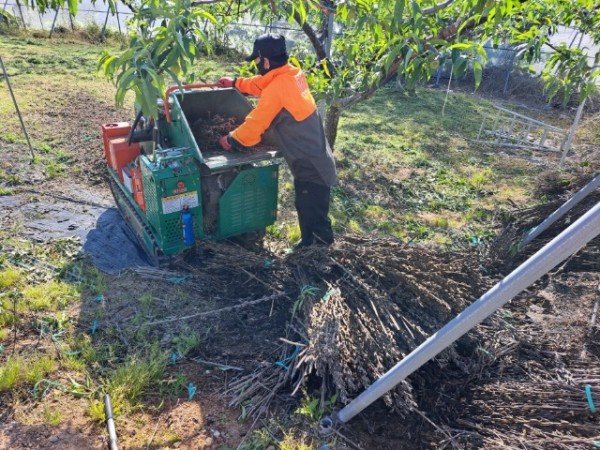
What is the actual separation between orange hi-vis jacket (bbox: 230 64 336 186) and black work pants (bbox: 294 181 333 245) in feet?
0.39

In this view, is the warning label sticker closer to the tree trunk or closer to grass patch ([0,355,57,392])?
grass patch ([0,355,57,392])

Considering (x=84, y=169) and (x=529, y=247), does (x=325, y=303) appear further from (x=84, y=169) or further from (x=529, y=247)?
(x=84, y=169)

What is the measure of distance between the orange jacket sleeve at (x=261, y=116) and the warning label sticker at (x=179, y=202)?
64cm

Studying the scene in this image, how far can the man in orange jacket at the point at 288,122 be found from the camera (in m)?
3.55

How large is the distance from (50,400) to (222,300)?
1.38 metres

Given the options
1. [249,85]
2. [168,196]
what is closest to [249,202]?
[168,196]

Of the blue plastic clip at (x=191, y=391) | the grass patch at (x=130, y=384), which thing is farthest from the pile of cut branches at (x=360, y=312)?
the grass patch at (x=130, y=384)

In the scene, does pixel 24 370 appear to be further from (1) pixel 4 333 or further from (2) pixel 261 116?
(2) pixel 261 116

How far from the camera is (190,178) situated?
3.64m

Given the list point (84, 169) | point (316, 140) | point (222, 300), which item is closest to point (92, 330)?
point (222, 300)

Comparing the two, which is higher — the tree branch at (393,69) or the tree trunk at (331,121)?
the tree branch at (393,69)

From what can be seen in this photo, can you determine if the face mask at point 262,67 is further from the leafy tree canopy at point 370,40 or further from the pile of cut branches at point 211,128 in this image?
the pile of cut branches at point 211,128

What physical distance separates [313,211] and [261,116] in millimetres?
1029

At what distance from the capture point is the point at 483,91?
1395 centimetres
